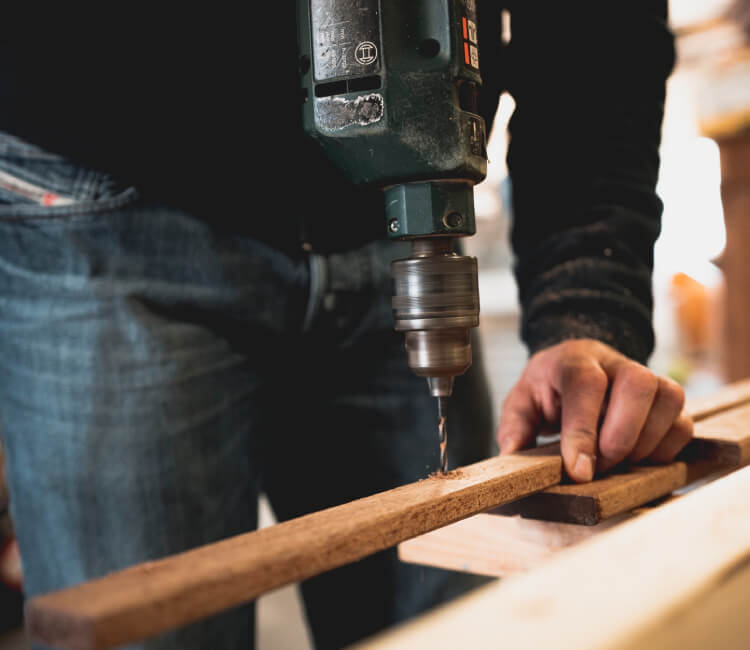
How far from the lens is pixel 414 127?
2.06ft

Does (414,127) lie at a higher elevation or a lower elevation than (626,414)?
higher

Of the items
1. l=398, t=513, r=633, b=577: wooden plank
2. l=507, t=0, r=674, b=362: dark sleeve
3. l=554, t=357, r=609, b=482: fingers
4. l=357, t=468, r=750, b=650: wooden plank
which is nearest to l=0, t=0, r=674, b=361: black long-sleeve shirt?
l=507, t=0, r=674, b=362: dark sleeve

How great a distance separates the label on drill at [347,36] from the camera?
62cm

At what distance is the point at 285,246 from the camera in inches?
37.1

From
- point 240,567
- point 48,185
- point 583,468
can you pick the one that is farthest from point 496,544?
point 48,185

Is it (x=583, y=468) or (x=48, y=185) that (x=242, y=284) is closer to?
(x=48, y=185)

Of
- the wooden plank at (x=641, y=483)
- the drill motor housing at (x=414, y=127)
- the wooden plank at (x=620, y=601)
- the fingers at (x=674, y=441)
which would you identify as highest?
the drill motor housing at (x=414, y=127)

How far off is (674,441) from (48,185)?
818 millimetres

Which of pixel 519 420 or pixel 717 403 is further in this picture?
pixel 717 403

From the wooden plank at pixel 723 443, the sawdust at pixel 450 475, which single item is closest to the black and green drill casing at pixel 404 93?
the sawdust at pixel 450 475

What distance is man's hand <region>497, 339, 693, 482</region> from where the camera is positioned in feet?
2.53

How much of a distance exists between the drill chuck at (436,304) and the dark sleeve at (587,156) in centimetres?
29

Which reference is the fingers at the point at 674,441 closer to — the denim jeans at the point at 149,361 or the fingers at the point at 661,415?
the fingers at the point at 661,415

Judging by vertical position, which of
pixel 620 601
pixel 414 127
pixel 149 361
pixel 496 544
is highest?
pixel 414 127
